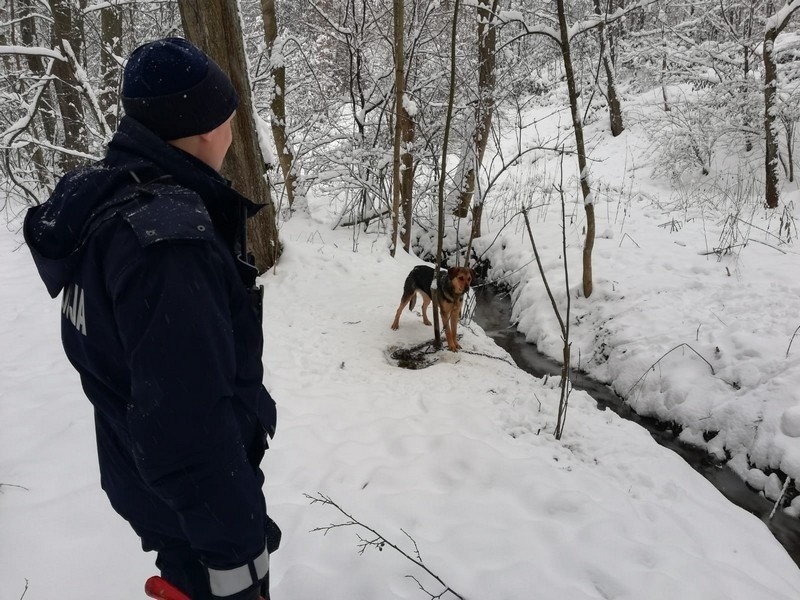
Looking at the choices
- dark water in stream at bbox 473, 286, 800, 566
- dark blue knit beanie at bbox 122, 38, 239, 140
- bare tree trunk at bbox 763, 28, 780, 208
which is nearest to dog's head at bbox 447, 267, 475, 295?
dark water in stream at bbox 473, 286, 800, 566

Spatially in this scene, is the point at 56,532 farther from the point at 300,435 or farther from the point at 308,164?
the point at 308,164

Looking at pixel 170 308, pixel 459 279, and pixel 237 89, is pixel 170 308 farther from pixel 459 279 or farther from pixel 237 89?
pixel 237 89

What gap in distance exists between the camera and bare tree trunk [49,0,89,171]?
311 inches

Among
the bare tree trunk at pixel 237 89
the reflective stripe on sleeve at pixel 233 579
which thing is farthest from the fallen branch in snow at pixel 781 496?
the bare tree trunk at pixel 237 89

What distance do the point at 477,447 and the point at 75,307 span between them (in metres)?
2.78

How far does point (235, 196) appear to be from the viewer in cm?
131

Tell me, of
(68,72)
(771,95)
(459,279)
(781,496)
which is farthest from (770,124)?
(68,72)

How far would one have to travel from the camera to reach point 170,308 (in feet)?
3.29

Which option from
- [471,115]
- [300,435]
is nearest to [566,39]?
[471,115]

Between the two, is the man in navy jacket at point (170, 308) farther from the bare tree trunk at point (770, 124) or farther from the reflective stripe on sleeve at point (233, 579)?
the bare tree trunk at point (770, 124)

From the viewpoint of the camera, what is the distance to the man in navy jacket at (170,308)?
102 centimetres

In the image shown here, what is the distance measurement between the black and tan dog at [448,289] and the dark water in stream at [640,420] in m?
1.37

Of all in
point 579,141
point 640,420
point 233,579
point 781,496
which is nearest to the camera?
point 233,579

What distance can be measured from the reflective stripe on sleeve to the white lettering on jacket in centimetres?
68
